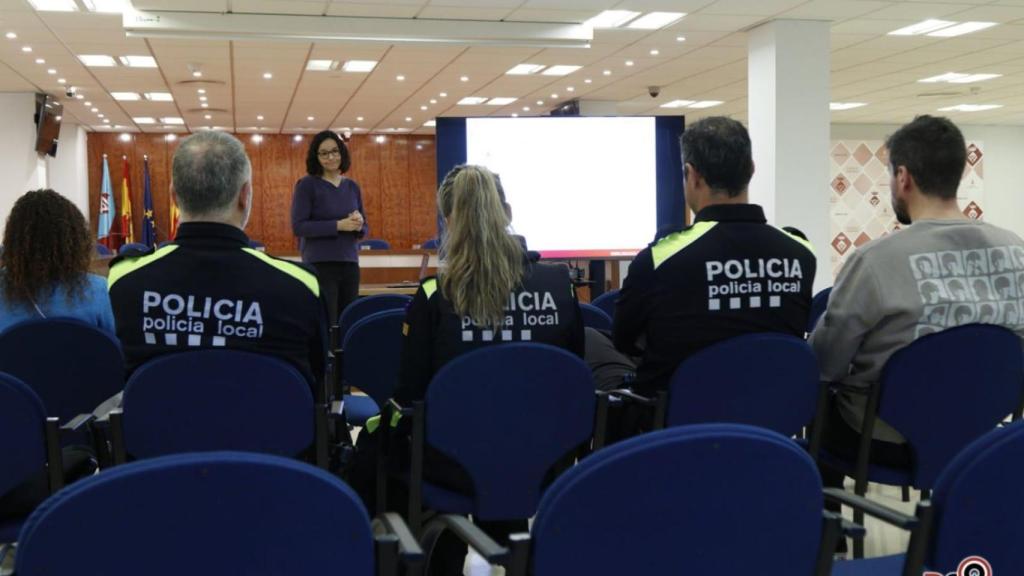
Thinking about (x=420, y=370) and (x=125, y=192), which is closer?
(x=420, y=370)

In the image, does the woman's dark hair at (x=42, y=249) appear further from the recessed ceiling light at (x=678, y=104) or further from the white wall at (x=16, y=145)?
the recessed ceiling light at (x=678, y=104)

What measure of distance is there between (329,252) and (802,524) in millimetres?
4796

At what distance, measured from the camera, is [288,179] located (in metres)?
20.2

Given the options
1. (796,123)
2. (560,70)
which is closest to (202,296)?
(796,123)

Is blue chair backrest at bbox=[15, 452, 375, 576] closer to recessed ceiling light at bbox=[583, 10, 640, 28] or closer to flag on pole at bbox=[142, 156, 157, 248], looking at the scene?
recessed ceiling light at bbox=[583, 10, 640, 28]

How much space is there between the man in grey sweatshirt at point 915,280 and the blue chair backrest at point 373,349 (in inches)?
65.7

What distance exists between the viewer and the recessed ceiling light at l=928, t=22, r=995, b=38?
9391mm

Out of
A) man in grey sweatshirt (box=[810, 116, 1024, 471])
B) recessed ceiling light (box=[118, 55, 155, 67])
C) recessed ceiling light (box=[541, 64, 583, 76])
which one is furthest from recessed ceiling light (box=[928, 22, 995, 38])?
recessed ceiling light (box=[118, 55, 155, 67])

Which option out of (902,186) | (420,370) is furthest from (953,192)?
(420,370)

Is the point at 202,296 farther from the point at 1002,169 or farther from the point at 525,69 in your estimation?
the point at 1002,169

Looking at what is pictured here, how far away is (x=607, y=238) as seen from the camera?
7.21 m

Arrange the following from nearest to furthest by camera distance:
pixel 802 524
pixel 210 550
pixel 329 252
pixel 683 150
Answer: pixel 210 550 → pixel 802 524 → pixel 683 150 → pixel 329 252

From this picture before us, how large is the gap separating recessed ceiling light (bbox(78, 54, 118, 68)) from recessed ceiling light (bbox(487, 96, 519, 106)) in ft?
18.6

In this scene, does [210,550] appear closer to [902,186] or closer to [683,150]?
[683,150]
